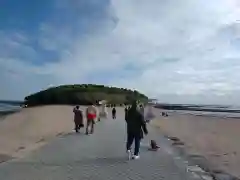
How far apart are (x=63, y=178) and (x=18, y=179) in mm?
1021

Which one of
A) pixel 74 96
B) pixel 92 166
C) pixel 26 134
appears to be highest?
pixel 74 96

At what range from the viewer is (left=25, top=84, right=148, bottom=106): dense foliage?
128 metres

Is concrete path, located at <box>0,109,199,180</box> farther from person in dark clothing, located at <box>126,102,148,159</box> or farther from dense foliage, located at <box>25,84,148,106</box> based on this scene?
dense foliage, located at <box>25,84,148,106</box>

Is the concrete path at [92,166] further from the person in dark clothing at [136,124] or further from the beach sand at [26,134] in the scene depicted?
the beach sand at [26,134]

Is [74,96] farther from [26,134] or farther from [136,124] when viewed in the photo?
[136,124]

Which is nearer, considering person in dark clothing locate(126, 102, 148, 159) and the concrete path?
the concrete path

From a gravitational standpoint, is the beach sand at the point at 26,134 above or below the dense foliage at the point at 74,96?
below

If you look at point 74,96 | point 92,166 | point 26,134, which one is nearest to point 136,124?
point 92,166

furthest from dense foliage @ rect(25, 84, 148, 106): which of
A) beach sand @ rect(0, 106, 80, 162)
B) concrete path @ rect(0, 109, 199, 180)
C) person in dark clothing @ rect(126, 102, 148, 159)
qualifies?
person in dark clothing @ rect(126, 102, 148, 159)

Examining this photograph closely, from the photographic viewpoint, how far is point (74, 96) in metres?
130

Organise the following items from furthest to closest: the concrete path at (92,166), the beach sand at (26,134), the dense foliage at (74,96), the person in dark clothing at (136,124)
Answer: the dense foliage at (74,96), the beach sand at (26,134), the person in dark clothing at (136,124), the concrete path at (92,166)

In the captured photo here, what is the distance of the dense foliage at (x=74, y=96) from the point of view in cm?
12825

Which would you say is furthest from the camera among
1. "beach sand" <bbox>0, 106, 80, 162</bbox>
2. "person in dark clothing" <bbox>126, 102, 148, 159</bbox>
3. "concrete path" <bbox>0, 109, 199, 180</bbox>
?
"beach sand" <bbox>0, 106, 80, 162</bbox>

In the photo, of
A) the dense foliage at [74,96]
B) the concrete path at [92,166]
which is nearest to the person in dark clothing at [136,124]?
the concrete path at [92,166]
